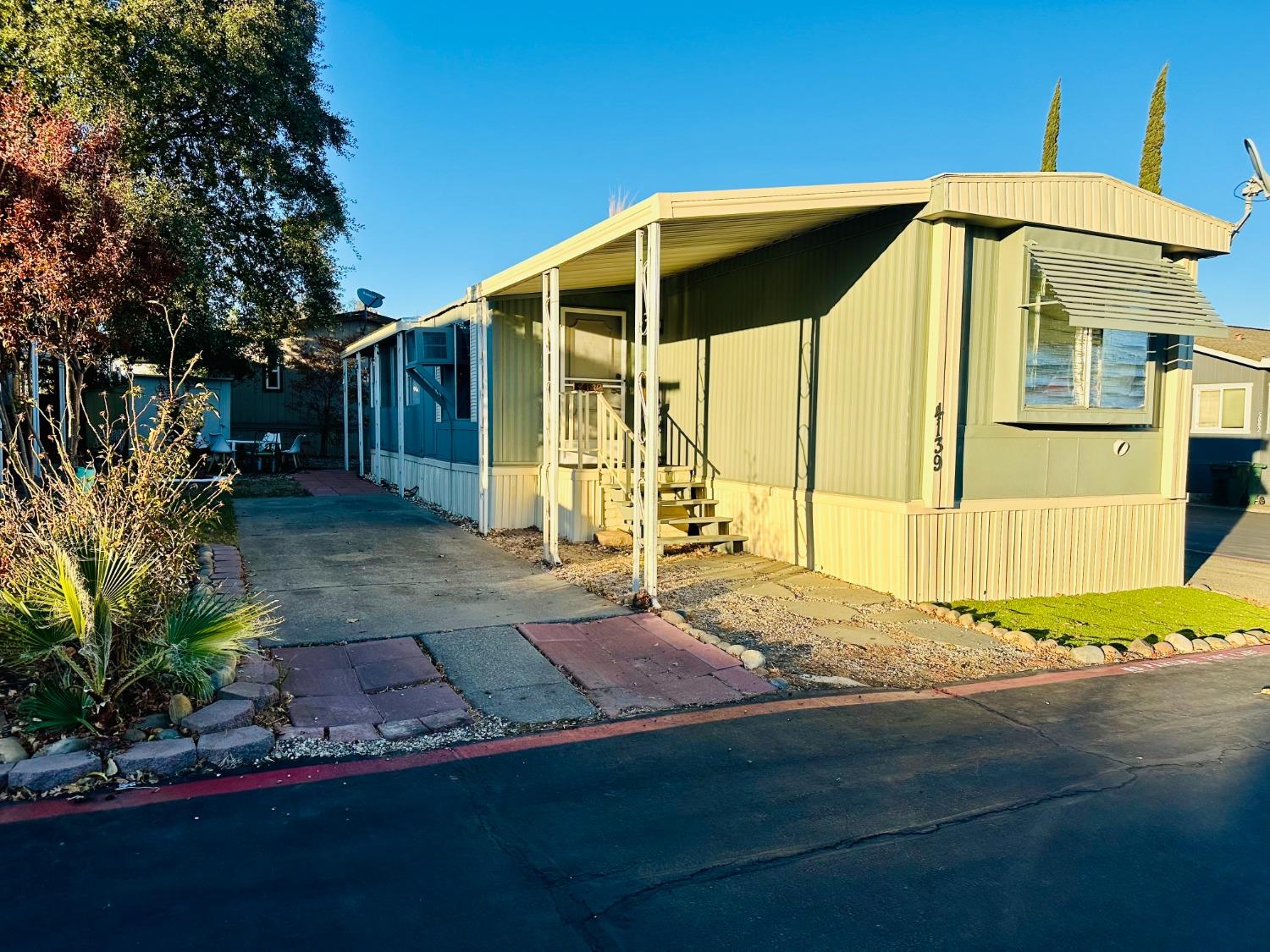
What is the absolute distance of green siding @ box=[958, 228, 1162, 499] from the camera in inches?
298

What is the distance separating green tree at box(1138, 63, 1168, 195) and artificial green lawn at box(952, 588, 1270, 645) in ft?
59.4

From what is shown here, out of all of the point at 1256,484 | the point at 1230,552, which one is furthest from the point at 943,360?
the point at 1256,484

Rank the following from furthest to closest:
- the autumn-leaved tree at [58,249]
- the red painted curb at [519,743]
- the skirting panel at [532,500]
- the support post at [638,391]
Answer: the skirting panel at [532,500], the support post at [638,391], the autumn-leaved tree at [58,249], the red painted curb at [519,743]

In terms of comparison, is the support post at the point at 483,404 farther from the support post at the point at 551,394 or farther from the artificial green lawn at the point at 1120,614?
the artificial green lawn at the point at 1120,614

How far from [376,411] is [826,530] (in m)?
11.9

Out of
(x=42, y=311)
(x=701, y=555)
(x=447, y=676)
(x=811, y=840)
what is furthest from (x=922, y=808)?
(x=42, y=311)

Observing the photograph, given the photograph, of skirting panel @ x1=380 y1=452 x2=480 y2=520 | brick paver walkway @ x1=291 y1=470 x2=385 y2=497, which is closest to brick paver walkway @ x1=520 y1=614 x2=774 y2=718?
skirting panel @ x1=380 y1=452 x2=480 y2=520

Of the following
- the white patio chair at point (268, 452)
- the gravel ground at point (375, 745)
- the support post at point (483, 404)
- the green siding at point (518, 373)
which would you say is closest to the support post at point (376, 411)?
the white patio chair at point (268, 452)

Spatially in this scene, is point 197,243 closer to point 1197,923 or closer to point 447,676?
point 447,676

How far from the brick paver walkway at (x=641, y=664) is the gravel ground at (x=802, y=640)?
335 millimetres

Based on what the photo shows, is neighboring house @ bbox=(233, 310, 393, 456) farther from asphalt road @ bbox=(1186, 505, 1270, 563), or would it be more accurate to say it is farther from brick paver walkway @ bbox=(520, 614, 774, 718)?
asphalt road @ bbox=(1186, 505, 1270, 563)

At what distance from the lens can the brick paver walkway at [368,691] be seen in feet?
14.9

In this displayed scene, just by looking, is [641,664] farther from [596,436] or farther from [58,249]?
[596,436]

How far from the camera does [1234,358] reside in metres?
19.1
